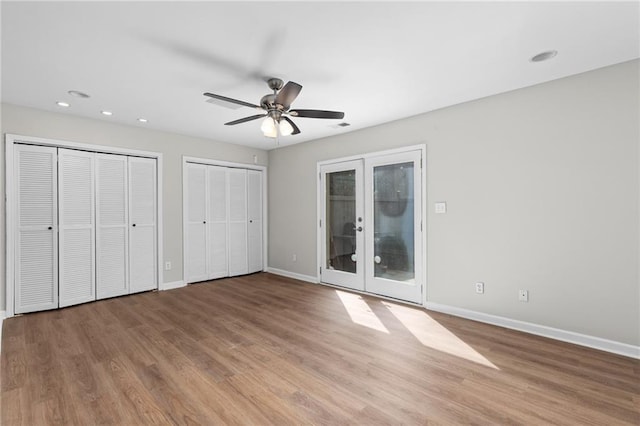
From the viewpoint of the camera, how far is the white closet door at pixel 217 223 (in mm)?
5438

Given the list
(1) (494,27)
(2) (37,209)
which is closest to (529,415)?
(1) (494,27)

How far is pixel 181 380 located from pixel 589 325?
345cm

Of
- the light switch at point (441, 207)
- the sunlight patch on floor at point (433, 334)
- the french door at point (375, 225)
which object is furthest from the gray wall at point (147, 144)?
the light switch at point (441, 207)

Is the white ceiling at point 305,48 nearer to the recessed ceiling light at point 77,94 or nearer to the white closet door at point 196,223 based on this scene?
the recessed ceiling light at point 77,94

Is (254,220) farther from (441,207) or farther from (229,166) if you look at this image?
(441,207)

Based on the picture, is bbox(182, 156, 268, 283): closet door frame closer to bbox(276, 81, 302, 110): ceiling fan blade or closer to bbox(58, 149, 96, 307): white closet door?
bbox(58, 149, 96, 307): white closet door

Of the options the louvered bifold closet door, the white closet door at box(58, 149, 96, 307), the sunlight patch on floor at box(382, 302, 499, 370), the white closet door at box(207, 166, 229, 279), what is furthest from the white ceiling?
the sunlight patch on floor at box(382, 302, 499, 370)

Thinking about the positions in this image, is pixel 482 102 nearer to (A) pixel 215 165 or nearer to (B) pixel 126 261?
(A) pixel 215 165

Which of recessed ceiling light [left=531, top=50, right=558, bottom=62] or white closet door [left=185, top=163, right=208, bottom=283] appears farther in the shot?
white closet door [left=185, top=163, right=208, bottom=283]

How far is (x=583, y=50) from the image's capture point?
2.43 m

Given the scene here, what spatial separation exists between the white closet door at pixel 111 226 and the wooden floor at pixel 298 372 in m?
0.68

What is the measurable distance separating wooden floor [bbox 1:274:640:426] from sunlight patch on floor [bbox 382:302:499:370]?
0.03 ft

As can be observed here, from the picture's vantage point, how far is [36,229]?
3795mm

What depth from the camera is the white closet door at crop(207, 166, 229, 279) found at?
17.8 ft
